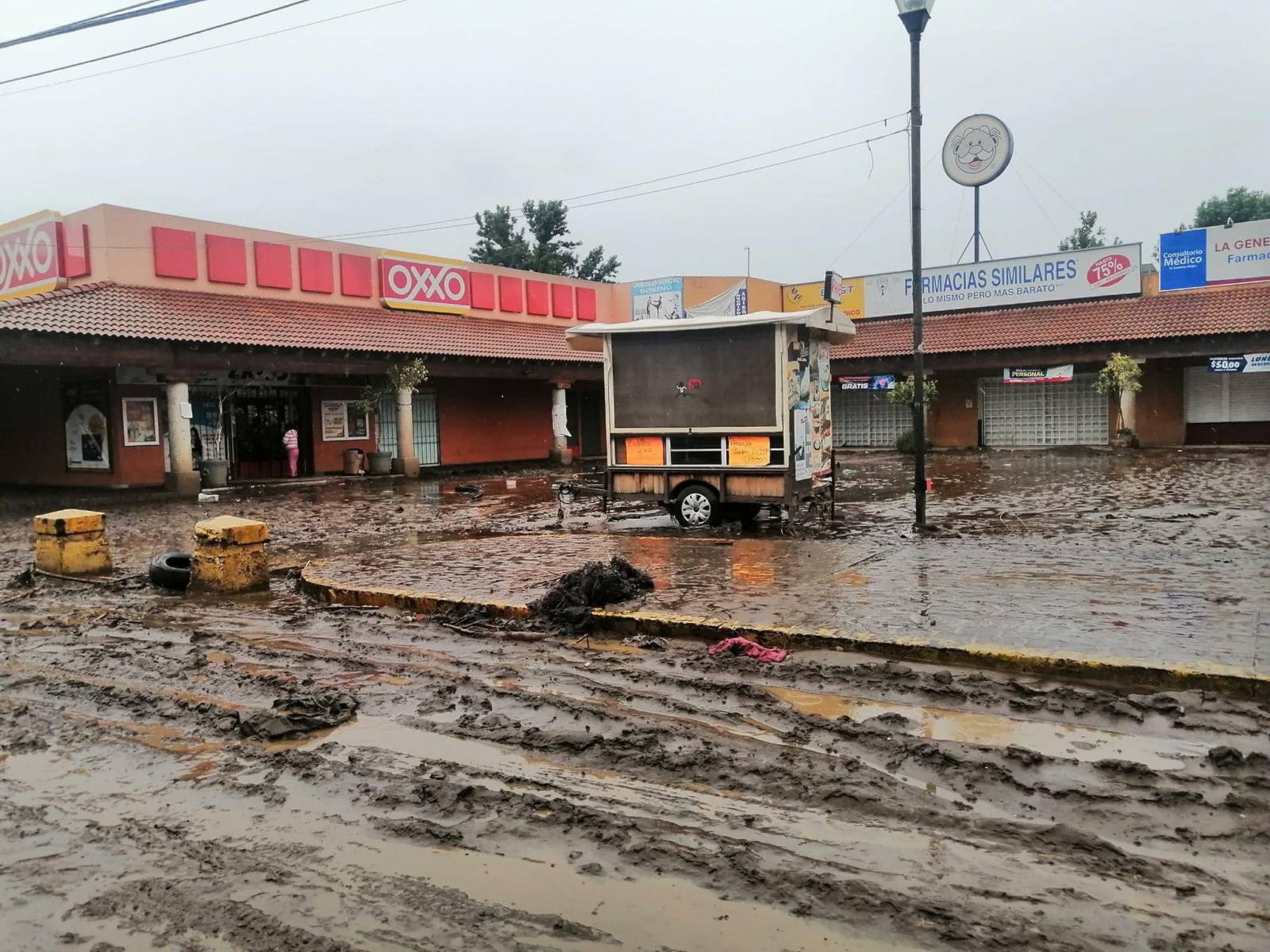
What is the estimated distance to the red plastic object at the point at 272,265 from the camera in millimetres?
23391

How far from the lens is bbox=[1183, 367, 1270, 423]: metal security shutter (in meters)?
26.7

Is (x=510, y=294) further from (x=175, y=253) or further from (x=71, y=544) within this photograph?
(x=71, y=544)

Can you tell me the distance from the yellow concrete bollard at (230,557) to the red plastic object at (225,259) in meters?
15.3

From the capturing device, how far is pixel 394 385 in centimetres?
2406

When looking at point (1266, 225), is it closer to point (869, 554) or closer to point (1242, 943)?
point (869, 554)

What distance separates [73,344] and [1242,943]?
19.6 m

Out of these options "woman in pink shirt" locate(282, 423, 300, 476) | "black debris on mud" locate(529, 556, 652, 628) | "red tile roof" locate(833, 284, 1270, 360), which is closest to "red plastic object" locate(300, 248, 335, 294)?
"woman in pink shirt" locate(282, 423, 300, 476)

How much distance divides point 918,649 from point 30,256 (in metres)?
23.4

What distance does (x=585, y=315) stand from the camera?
33125 mm

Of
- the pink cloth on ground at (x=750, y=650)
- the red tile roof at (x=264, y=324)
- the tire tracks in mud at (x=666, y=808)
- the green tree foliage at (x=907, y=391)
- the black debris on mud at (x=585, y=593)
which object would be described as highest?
the red tile roof at (x=264, y=324)

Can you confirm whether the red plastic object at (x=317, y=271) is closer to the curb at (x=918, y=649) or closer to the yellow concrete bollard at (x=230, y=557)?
the yellow concrete bollard at (x=230, y=557)

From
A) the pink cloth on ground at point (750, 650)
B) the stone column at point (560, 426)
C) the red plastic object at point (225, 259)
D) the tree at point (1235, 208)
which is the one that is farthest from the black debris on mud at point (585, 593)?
the tree at point (1235, 208)

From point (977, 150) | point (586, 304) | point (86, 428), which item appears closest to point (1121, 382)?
point (977, 150)

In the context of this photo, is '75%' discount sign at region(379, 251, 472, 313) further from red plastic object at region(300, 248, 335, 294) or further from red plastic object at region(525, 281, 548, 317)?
red plastic object at region(525, 281, 548, 317)
